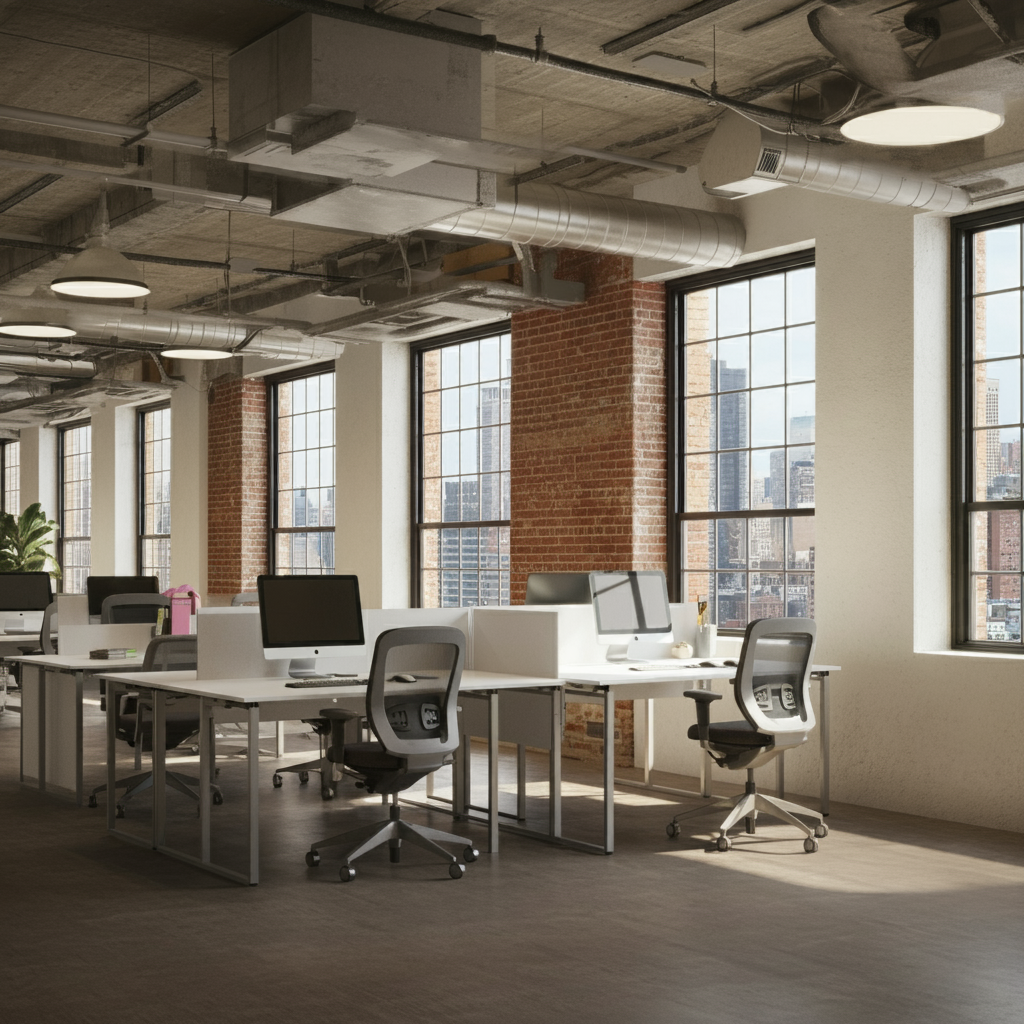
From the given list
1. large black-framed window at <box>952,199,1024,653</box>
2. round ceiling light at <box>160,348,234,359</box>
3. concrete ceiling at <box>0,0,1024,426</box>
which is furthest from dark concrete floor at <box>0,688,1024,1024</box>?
round ceiling light at <box>160,348,234,359</box>

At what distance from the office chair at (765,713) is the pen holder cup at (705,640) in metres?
Result: 1.13

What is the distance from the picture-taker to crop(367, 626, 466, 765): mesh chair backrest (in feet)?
17.1

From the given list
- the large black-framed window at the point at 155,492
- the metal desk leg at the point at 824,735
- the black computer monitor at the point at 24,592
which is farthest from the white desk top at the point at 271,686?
the large black-framed window at the point at 155,492

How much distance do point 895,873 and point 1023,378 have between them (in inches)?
106

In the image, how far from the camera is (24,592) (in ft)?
34.2

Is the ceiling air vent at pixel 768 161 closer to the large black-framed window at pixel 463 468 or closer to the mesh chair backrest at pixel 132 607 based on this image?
the large black-framed window at pixel 463 468

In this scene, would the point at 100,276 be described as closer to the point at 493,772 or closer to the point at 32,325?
the point at 32,325

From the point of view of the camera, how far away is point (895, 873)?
5504 millimetres

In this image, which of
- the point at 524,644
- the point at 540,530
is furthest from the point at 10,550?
the point at 524,644

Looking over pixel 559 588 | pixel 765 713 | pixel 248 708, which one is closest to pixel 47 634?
pixel 559 588

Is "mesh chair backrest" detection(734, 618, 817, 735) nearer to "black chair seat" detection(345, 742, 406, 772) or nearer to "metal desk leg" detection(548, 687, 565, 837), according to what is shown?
"metal desk leg" detection(548, 687, 565, 837)

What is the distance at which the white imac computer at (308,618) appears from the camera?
5.95 meters

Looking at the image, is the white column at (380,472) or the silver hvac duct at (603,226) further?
the white column at (380,472)

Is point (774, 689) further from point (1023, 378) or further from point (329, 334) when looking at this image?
point (329, 334)
